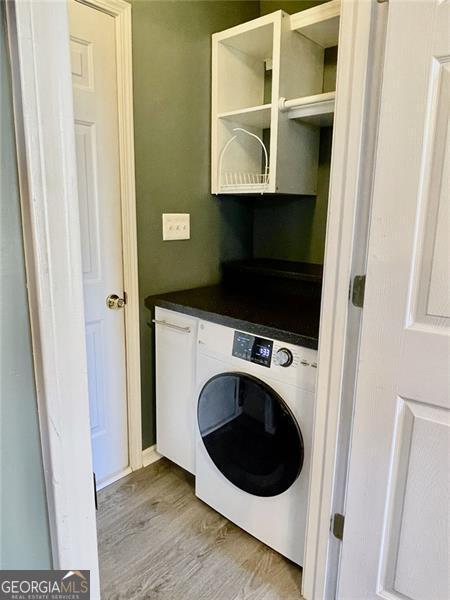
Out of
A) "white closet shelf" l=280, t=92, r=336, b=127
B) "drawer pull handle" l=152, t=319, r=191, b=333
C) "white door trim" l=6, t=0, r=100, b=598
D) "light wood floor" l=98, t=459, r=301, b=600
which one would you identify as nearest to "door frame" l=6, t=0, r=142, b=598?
"white door trim" l=6, t=0, r=100, b=598

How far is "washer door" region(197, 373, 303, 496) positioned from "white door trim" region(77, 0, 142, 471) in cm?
46

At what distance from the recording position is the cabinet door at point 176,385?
1786 mm

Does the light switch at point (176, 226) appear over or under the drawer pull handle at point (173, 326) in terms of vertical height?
over

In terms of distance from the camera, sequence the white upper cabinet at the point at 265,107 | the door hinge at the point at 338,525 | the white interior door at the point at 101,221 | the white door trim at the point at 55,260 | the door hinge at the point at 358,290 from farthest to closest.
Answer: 1. the white upper cabinet at the point at 265,107
2. the white interior door at the point at 101,221
3. the door hinge at the point at 338,525
4. the door hinge at the point at 358,290
5. the white door trim at the point at 55,260

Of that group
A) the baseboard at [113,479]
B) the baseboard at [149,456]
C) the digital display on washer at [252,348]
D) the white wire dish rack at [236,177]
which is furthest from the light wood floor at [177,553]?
the white wire dish rack at [236,177]

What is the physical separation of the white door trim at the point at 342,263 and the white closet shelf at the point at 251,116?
82 cm

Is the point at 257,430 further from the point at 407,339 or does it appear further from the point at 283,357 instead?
the point at 407,339

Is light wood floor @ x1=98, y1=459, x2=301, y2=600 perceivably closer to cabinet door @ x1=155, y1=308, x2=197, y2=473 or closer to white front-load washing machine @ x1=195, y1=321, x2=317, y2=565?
white front-load washing machine @ x1=195, y1=321, x2=317, y2=565

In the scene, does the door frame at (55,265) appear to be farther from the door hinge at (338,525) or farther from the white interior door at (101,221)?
the white interior door at (101,221)

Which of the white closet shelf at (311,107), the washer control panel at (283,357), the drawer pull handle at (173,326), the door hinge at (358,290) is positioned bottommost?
the drawer pull handle at (173,326)

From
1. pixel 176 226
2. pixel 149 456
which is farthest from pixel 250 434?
pixel 176 226

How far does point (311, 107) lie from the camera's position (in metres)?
1.71

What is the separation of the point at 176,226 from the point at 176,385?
0.79m

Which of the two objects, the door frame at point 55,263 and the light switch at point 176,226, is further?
the light switch at point 176,226
